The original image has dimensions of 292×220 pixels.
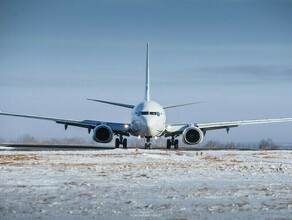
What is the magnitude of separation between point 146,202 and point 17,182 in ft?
12.6

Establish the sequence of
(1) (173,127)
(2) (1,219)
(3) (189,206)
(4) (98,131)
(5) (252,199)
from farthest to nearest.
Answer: (1) (173,127)
(4) (98,131)
(5) (252,199)
(3) (189,206)
(2) (1,219)

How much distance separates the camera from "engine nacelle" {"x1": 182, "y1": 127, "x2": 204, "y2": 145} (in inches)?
1272

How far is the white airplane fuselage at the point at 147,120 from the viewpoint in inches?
1193

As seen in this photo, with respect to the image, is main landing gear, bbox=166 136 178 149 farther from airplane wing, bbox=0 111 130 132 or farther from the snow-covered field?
the snow-covered field

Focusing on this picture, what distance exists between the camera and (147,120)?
1184 inches

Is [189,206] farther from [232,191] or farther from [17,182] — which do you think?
[17,182]

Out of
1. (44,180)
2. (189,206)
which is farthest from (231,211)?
(44,180)

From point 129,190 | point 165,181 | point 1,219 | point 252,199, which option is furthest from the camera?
point 165,181

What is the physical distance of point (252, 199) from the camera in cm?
689

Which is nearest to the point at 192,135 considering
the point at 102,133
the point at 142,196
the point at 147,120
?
the point at 147,120

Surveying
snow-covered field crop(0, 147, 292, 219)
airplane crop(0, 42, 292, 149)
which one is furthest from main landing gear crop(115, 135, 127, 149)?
snow-covered field crop(0, 147, 292, 219)

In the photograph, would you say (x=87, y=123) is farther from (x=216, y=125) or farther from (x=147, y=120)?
(x=216, y=125)

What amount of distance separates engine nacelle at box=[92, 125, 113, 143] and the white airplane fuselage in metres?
2.11

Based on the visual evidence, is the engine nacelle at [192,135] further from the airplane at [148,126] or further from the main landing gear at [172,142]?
the main landing gear at [172,142]
